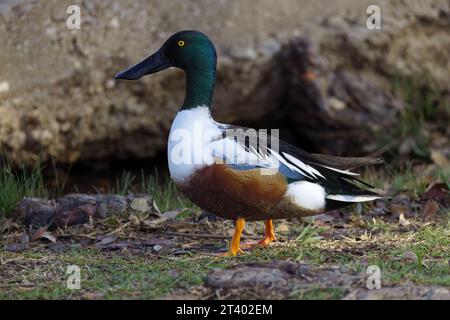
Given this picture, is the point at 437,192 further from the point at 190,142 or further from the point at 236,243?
the point at 190,142

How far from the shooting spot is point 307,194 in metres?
4.30

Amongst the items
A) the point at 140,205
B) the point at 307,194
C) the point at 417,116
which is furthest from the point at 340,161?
the point at 417,116

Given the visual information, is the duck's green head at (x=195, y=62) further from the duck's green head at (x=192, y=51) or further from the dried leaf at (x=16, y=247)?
the dried leaf at (x=16, y=247)

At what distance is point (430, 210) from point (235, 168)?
150 cm

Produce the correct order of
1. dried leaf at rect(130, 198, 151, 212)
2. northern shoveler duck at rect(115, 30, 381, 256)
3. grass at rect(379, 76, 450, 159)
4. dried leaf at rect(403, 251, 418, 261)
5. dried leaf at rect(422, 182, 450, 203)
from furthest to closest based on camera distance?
grass at rect(379, 76, 450, 159)
dried leaf at rect(422, 182, 450, 203)
dried leaf at rect(130, 198, 151, 212)
northern shoveler duck at rect(115, 30, 381, 256)
dried leaf at rect(403, 251, 418, 261)

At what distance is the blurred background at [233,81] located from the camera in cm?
682

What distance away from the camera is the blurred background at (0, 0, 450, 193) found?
22.4 ft

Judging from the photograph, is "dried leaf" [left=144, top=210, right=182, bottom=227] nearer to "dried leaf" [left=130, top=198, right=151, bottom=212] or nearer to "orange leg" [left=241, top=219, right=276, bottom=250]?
"dried leaf" [left=130, top=198, right=151, bottom=212]

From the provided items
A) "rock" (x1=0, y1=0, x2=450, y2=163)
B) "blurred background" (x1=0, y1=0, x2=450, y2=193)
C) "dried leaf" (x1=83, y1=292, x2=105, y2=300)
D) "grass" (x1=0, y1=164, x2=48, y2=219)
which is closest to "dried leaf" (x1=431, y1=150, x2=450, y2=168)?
"blurred background" (x1=0, y1=0, x2=450, y2=193)

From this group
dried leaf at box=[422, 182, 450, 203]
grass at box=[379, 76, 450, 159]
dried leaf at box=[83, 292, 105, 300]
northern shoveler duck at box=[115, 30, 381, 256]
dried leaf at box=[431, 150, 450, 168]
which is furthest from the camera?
grass at box=[379, 76, 450, 159]

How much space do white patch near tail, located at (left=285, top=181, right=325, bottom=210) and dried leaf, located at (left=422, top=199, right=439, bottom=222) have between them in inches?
34.3

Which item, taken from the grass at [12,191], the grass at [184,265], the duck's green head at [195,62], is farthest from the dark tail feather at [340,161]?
the grass at [12,191]
